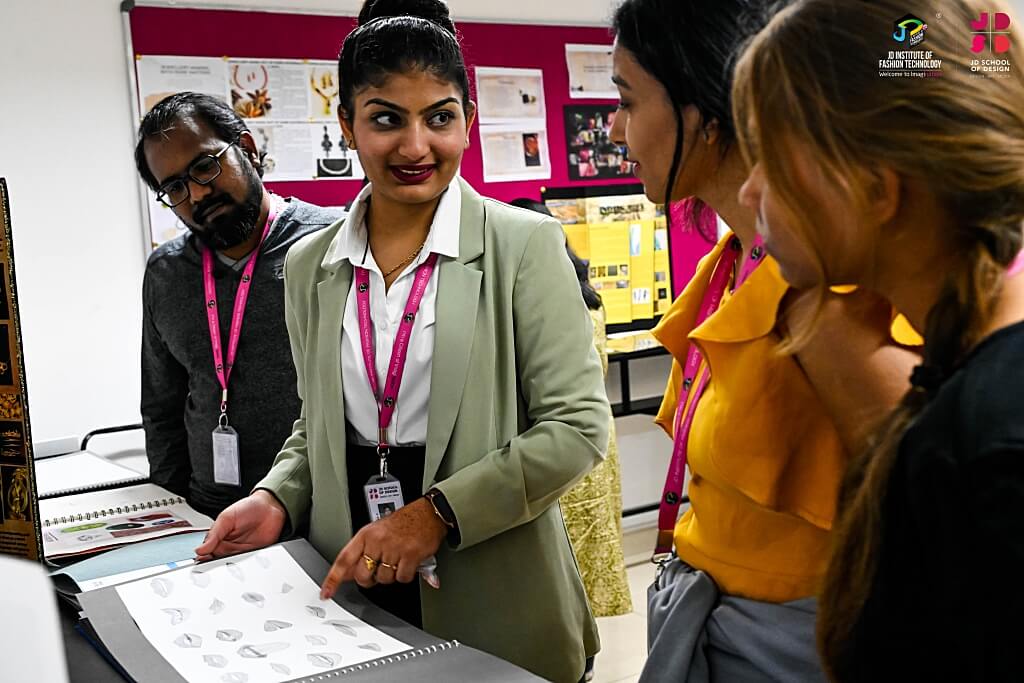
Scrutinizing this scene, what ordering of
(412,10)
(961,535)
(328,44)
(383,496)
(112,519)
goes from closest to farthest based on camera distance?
(961,535)
(383,496)
(412,10)
(112,519)
(328,44)

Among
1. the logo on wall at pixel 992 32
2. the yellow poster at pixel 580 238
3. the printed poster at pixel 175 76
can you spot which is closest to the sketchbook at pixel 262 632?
the logo on wall at pixel 992 32

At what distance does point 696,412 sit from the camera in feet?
3.64

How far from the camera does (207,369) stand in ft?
7.42

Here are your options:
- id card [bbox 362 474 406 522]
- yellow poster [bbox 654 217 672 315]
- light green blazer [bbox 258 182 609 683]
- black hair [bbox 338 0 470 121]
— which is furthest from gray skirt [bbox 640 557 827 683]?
yellow poster [bbox 654 217 672 315]

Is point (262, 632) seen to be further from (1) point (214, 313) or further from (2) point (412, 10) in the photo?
(1) point (214, 313)

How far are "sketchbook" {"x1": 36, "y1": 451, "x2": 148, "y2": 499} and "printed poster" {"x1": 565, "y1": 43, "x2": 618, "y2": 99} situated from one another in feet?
8.83

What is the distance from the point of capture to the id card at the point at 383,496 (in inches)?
58.5

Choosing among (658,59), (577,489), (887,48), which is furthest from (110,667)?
(577,489)

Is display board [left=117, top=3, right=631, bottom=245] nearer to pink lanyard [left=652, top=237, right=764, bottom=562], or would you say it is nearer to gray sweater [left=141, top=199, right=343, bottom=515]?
gray sweater [left=141, top=199, right=343, bottom=515]

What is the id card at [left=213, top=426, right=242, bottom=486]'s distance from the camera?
7.01 ft

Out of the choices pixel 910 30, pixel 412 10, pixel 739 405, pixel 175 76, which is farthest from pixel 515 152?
pixel 910 30

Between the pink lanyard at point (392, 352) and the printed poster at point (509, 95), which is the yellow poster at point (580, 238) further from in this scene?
the pink lanyard at point (392, 352)

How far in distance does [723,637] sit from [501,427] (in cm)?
55

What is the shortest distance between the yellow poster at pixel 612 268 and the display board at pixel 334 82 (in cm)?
25
